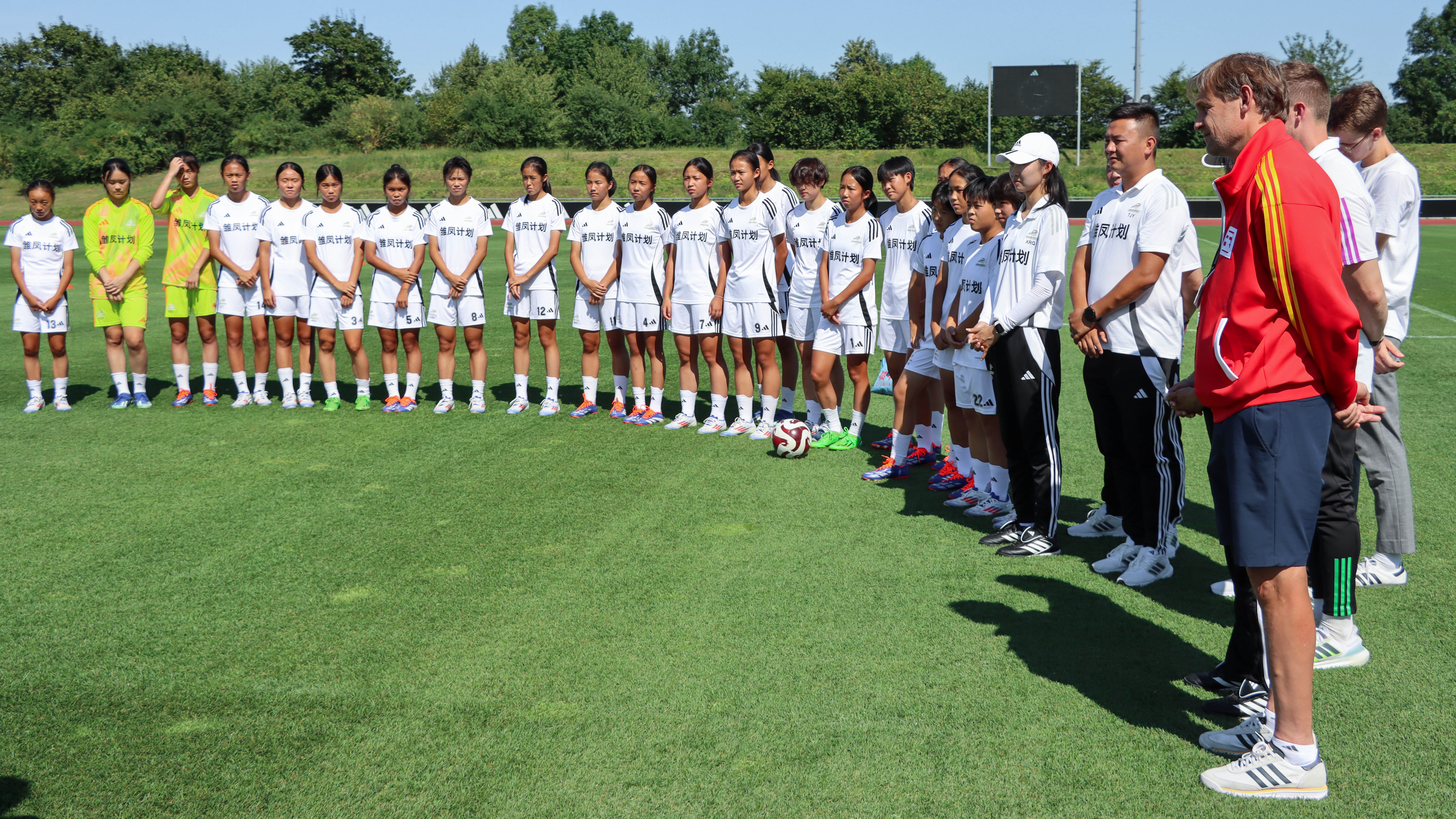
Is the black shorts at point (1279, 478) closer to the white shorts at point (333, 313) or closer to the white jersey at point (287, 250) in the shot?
the white shorts at point (333, 313)

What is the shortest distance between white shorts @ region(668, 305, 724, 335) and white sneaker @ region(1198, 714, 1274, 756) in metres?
5.33

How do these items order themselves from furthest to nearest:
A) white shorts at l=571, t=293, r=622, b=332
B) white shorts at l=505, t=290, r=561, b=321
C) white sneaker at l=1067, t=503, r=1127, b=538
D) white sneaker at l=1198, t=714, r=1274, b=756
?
white shorts at l=505, t=290, r=561, b=321 < white shorts at l=571, t=293, r=622, b=332 < white sneaker at l=1067, t=503, r=1127, b=538 < white sneaker at l=1198, t=714, r=1274, b=756

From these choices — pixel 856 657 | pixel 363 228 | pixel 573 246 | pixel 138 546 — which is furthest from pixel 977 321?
pixel 363 228

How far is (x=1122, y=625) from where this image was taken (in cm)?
411

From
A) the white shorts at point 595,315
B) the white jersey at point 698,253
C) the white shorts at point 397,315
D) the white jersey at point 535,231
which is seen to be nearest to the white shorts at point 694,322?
the white jersey at point 698,253

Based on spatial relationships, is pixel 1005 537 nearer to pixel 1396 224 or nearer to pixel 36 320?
pixel 1396 224

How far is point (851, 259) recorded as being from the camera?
7.07 meters

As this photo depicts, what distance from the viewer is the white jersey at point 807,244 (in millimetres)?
7293

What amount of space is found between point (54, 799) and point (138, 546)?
2572 mm

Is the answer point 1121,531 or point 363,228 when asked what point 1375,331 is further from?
point 363,228

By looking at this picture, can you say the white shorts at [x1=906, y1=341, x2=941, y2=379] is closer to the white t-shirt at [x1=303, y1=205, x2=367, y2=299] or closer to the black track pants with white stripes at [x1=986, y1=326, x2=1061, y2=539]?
the black track pants with white stripes at [x1=986, y1=326, x2=1061, y2=539]

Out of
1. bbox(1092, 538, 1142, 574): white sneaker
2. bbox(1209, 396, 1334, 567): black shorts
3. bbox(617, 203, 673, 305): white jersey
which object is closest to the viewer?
bbox(1209, 396, 1334, 567): black shorts

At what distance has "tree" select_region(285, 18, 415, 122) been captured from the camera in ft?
216

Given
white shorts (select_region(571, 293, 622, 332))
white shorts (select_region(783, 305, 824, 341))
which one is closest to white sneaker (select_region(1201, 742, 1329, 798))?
white shorts (select_region(783, 305, 824, 341))
